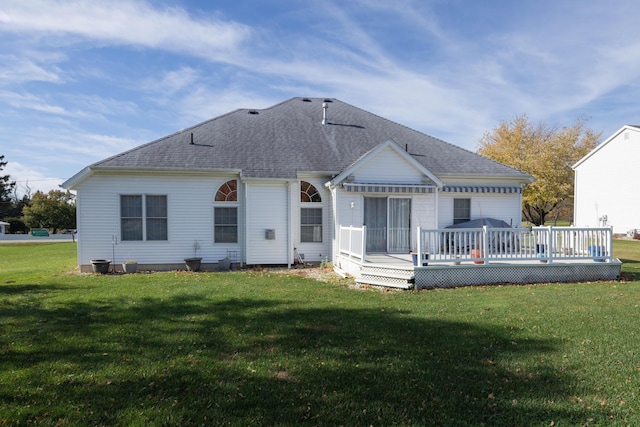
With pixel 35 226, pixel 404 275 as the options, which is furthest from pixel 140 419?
pixel 35 226

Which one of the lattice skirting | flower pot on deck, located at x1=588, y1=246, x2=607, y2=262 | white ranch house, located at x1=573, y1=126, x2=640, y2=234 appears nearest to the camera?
the lattice skirting

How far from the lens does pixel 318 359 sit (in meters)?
4.97

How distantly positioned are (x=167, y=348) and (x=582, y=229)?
11.6m

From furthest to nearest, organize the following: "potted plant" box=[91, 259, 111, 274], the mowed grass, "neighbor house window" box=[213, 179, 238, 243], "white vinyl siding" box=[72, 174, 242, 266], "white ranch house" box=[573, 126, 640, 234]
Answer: "white ranch house" box=[573, 126, 640, 234] < "neighbor house window" box=[213, 179, 238, 243] < "white vinyl siding" box=[72, 174, 242, 266] < "potted plant" box=[91, 259, 111, 274] < the mowed grass

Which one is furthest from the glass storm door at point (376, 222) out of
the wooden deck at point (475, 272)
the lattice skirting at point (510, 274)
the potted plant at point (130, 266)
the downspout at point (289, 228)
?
the potted plant at point (130, 266)

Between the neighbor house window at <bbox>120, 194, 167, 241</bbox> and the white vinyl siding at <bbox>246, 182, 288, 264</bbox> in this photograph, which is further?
the white vinyl siding at <bbox>246, 182, 288, 264</bbox>

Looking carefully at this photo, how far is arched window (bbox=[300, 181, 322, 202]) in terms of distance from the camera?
47.8 feet

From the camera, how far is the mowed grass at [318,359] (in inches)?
146

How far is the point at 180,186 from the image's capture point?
45.7 feet

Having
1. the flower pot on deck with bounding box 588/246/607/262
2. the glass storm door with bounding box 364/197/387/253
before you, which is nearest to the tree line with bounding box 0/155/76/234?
the glass storm door with bounding box 364/197/387/253

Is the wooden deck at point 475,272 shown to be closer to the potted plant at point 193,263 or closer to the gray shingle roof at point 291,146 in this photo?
the gray shingle roof at point 291,146

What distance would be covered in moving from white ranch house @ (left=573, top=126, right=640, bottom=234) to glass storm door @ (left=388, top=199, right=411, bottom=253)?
21361mm

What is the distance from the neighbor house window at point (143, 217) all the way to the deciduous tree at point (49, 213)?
1742 inches

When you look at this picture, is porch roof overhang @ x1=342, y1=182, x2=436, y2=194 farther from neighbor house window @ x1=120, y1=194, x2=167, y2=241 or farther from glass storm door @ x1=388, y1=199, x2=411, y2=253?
neighbor house window @ x1=120, y1=194, x2=167, y2=241
